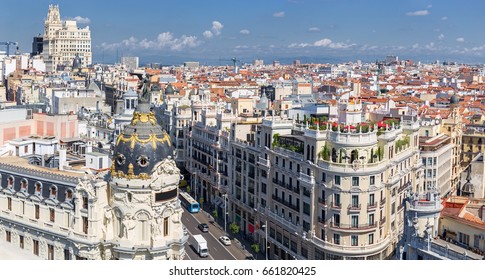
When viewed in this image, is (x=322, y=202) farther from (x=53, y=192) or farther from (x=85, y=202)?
(x=53, y=192)

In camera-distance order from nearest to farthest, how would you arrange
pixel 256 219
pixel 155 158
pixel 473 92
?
pixel 155 158 < pixel 256 219 < pixel 473 92

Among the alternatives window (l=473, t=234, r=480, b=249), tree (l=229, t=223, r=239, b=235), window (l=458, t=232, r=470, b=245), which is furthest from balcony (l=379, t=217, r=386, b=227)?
window (l=473, t=234, r=480, b=249)

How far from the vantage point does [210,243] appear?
26484mm

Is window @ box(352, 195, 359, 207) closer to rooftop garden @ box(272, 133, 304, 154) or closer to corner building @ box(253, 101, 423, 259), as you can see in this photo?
corner building @ box(253, 101, 423, 259)

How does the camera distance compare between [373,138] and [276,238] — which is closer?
[373,138]

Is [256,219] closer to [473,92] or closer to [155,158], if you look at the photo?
[155,158]

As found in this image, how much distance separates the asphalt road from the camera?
24.4 m

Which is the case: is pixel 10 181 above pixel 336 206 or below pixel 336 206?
above

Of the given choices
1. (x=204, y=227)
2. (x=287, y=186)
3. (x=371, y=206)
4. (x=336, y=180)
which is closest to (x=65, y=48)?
(x=204, y=227)

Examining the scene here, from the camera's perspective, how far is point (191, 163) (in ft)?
121

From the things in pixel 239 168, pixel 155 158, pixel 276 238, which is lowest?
pixel 276 238
